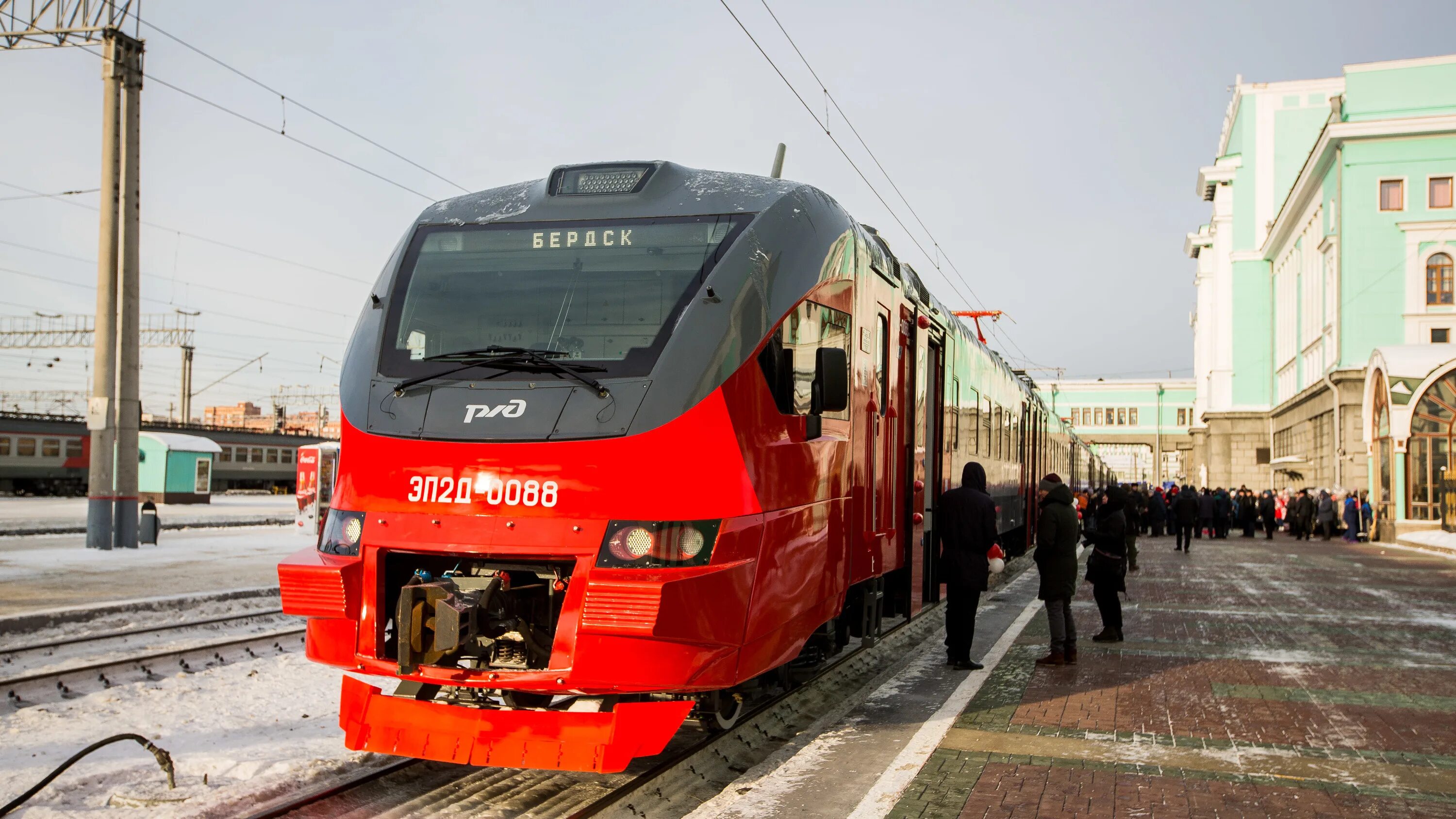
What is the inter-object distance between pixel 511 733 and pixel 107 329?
17.9 meters

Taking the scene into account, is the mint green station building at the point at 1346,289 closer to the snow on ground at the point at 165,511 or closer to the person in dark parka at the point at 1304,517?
the person in dark parka at the point at 1304,517

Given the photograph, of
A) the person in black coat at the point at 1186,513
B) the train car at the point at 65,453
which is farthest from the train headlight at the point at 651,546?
the train car at the point at 65,453

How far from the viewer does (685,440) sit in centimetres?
572

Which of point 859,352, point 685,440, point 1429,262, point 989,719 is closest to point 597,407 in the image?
point 685,440

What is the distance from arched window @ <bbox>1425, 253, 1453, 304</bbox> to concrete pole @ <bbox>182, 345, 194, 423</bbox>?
56786mm

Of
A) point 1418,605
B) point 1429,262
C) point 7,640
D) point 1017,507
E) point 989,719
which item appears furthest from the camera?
point 1429,262

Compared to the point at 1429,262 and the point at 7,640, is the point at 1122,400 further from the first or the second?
the point at 7,640

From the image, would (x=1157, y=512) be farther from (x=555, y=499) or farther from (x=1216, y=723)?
(x=555, y=499)

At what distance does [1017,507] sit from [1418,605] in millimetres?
6339

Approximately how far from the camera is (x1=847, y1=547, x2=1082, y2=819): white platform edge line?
5.73 m

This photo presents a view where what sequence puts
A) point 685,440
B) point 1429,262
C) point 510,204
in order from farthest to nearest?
point 1429,262 → point 510,204 → point 685,440

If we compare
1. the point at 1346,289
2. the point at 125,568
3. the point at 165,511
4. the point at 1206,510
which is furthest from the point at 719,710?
the point at 1346,289

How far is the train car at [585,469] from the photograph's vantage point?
5.48 metres

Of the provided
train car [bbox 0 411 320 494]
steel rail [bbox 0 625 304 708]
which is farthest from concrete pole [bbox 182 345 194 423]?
steel rail [bbox 0 625 304 708]
